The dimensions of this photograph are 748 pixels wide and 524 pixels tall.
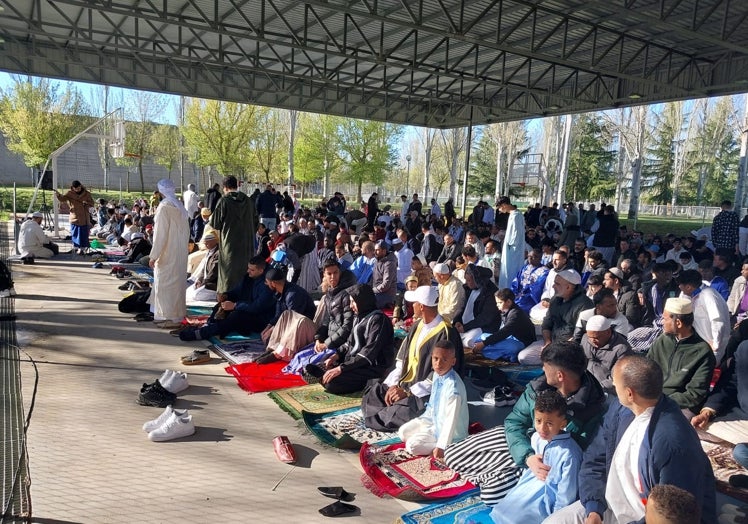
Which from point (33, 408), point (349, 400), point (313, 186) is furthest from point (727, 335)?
point (313, 186)

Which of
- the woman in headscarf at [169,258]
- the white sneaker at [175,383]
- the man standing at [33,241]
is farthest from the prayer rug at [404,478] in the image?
the man standing at [33,241]

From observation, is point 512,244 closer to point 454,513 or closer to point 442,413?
point 442,413

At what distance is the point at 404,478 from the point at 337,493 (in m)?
0.45

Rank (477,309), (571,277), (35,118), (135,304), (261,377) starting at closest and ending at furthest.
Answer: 1. (261,377)
2. (571,277)
3. (477,309)
4. (135,304)
5. (35,118)

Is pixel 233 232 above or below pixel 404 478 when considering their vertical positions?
above

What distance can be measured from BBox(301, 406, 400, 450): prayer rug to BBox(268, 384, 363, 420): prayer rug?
14cm

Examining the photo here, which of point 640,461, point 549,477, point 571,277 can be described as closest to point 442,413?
point 549,477

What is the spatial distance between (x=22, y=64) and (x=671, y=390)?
14.5m

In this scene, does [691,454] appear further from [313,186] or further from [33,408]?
[313,186]

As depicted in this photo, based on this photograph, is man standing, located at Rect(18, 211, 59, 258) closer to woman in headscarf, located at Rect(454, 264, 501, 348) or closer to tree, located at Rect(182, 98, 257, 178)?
woman in headscarf, located at Rect(454, 264, 501, 348)

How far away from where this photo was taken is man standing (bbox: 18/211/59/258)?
10984 millimetres

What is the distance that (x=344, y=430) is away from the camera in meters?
4.16

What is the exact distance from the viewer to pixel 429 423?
3770mm

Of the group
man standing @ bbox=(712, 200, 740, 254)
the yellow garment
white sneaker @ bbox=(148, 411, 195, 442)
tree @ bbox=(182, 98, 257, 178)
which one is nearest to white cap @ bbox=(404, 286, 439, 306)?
the yellow garment
